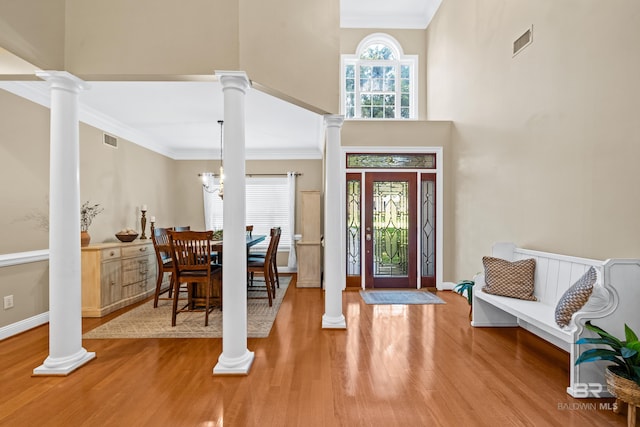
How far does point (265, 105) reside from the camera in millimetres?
4117

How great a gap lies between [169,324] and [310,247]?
2515 millimetres

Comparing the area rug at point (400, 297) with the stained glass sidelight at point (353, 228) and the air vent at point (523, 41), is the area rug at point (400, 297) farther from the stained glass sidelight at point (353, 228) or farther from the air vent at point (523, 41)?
the air vent at point (523, 41)

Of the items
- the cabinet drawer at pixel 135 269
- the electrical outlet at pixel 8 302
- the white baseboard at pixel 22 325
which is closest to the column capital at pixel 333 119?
the cabinet drawer at pixel 135 269

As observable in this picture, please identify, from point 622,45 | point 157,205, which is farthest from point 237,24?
point 157,205

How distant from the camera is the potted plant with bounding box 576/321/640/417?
1.75 m

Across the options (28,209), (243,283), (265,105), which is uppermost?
(265,105)

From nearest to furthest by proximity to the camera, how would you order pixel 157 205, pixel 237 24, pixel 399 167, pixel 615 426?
pixel 615 426, pixel 237 24, pixel 399 167, pixel 157 205

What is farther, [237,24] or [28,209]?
[28,209]

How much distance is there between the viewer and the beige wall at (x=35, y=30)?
214 cm

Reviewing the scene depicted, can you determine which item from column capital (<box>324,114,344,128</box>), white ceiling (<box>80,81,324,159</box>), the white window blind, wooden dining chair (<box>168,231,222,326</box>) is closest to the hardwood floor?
wooden dining chair (<box>168,231,222,326</box>)

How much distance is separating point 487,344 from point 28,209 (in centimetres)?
500

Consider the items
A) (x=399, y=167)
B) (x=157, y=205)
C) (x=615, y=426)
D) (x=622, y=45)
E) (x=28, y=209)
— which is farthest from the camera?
(x=157, y=205)

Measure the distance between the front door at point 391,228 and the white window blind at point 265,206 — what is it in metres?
2.19

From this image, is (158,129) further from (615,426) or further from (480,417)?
(615,426)
